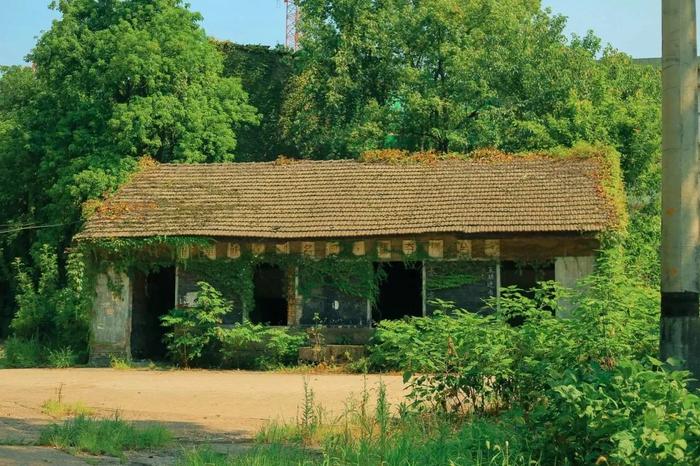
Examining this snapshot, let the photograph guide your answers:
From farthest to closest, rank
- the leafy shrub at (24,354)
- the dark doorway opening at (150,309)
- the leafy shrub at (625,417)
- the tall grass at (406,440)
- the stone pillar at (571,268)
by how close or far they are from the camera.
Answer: the leafy shrub at (24,354) < the dark doorway opening at (150,309) < the stone pillar at (571,268) < the tall grass at (406,440) < the leafy shrub at (625,417)

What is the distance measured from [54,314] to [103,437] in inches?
790

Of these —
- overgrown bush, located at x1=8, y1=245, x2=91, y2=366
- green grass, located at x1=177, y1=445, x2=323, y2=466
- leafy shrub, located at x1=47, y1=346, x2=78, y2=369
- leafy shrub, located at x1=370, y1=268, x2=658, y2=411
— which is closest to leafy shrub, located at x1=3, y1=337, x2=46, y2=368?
overgrown bush, located at x1=8, y1=245, x2=91, y2=366

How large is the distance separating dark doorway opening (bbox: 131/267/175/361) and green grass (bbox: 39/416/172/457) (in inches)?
567

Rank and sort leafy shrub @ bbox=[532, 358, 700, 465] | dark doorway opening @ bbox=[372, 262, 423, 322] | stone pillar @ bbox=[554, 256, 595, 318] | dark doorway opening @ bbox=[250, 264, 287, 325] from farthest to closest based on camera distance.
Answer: dark doorway opening @ bbox=[250, 264, 287, 325] < dark doorway opening @ bbox=[372, 262, 423, 322] < stone pillar @ bbox=[554, 256, 595, 318] < leafy shrub @ bbox=[532, 358, 700, 465]

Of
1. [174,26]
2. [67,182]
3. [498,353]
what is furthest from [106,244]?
[498,353]

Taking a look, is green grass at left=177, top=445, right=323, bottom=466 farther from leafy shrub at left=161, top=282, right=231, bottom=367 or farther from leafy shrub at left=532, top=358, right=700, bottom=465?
leafy shrub at left=161, top=282, right=231, bottom=367

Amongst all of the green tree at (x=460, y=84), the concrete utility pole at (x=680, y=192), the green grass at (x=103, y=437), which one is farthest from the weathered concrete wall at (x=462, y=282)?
the concrete utility pole at (x=680, y=192)

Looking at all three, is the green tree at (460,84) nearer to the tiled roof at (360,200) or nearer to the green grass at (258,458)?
the tiled roof at (360,200)

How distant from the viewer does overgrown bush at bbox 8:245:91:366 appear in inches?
970

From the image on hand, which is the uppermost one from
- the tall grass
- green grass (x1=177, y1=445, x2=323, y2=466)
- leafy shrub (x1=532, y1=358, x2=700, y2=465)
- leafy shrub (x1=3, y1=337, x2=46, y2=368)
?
leafy shrub (x1=532, y1=358, x2=700, y2=465)

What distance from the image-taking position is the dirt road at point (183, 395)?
1130cm

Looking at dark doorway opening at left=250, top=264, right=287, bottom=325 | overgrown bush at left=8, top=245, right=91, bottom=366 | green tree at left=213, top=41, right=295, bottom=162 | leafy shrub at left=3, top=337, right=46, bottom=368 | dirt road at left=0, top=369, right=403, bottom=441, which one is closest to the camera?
dirt road at left=0, top=369, right=403, bottom=441

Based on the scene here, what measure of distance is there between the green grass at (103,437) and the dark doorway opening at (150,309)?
47.3 feet

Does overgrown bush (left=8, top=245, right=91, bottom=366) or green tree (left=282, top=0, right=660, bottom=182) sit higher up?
green tree (left=282, top=0, right=660, bottom=182)
